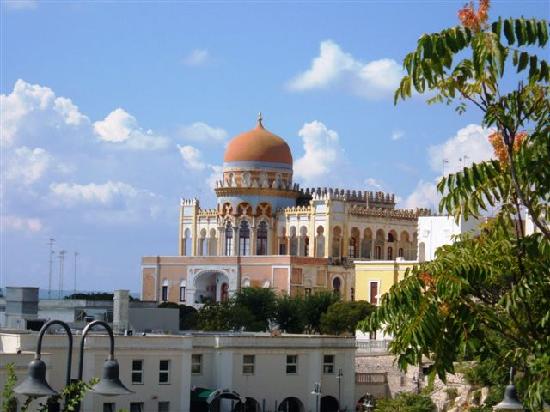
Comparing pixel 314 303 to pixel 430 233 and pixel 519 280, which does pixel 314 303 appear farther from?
pixel 519 280

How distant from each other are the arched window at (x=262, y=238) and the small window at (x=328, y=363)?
3463 cm

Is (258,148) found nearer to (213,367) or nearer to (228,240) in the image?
(228,240)

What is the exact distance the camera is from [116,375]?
47.0 feet

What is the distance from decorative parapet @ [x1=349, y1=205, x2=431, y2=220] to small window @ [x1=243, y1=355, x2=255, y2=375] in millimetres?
35210

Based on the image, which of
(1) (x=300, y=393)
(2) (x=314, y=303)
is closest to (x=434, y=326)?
(1) (x=300, y=393)

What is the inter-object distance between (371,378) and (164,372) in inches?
447

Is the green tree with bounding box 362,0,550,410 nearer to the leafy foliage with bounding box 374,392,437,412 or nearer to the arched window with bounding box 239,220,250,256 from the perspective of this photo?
the leafy foliage with bounding box 374,392,437,412

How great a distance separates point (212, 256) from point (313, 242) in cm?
636

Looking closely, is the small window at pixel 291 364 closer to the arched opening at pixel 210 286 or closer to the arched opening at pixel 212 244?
the arched opening at pixel 210 286

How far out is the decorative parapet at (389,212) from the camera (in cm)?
7731

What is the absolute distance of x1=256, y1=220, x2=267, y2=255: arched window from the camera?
78750 mm

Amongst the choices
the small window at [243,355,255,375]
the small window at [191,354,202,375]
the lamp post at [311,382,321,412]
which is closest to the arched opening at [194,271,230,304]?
the lamp post at [311,382,321,412]

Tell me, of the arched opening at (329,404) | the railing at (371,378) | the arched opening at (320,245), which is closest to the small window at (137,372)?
the arched opening at (329,404)

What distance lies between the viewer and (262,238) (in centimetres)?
7894
